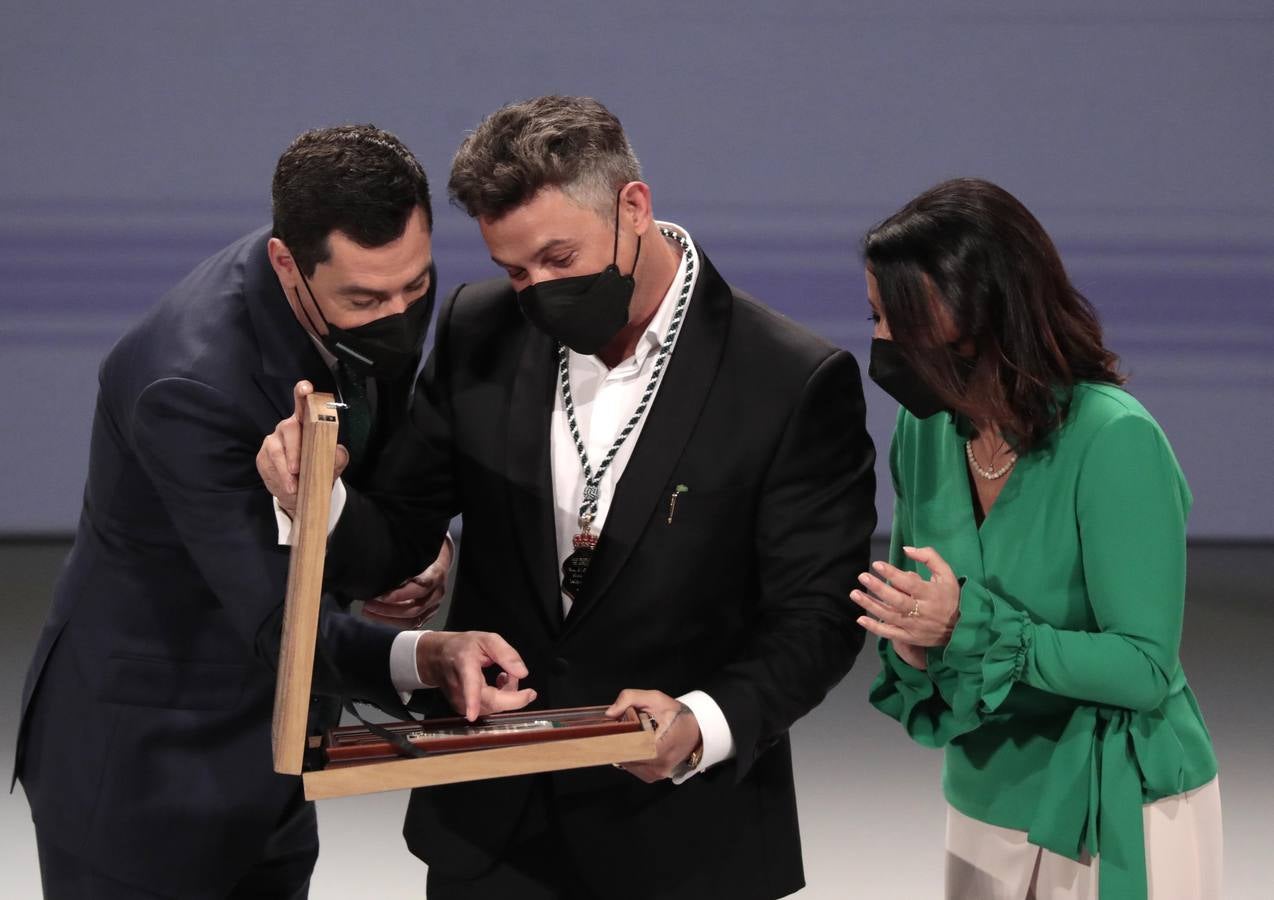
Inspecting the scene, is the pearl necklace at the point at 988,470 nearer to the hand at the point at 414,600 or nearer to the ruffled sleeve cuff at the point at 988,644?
the ruffled sleeve cuff at the point at 988,644

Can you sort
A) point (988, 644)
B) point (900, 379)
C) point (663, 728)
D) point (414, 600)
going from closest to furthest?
point (663, 728) → point (988, 644) → point (900, 379) → point (414, 600)

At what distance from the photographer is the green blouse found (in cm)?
189

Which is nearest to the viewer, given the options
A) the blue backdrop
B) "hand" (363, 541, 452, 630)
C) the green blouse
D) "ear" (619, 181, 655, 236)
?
the green blouse

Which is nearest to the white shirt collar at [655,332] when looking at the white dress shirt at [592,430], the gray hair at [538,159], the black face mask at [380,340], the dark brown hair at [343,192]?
the white dress shirt at [592,430]

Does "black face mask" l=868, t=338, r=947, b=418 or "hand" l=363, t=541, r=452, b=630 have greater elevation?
"black face mask" l=868, t=338, r=947, b=418

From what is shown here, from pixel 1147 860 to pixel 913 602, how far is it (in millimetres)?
479

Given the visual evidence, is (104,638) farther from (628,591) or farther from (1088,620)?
(1088,620)

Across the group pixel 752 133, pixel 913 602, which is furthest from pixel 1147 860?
pixel 752 133

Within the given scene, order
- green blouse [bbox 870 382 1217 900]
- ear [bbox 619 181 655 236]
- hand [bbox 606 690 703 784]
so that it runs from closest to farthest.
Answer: hand [bbox 606 690 703 784] < green blouse [bbox 870 382 1217 900] < ear [bbox 619 181 655 236]

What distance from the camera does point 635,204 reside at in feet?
6.57

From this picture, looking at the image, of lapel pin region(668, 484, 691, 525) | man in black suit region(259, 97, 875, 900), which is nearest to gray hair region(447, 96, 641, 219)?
man in black suit region(259, 97, 875, 900)

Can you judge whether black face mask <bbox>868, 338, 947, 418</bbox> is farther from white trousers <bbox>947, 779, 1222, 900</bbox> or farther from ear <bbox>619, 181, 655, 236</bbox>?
white trousers <bbox>947, 779, 1222, 900</bbox>

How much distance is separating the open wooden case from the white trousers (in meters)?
0.61

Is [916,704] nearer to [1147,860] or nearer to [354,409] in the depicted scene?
[1147,860]
